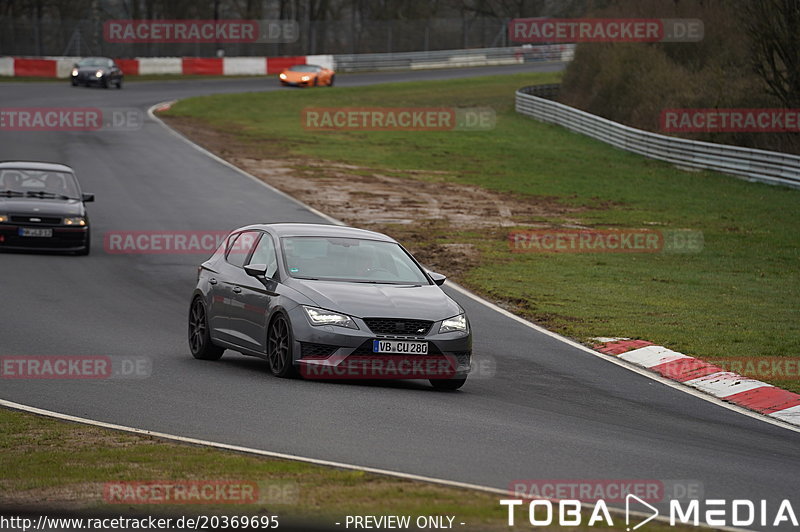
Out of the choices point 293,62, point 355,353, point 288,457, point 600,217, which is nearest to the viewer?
point 288,457

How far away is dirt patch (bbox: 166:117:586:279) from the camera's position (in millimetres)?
26469

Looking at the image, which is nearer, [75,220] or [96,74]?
[75,220]

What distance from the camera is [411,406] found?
1068 cm

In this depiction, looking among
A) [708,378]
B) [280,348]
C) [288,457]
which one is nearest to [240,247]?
[280,348]

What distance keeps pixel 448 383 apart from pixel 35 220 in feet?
42.8

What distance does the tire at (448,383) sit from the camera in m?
12.1

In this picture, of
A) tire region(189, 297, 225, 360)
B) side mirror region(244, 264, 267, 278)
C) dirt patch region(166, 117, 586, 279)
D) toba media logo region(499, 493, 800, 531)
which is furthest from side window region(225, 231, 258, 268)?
dirt patch region(166, 117, 586, 279)

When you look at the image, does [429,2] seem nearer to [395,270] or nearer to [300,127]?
[300,127]

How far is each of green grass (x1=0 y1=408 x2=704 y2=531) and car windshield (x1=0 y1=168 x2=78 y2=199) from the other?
49.8 feet

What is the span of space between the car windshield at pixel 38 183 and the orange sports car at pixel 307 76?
40.5m

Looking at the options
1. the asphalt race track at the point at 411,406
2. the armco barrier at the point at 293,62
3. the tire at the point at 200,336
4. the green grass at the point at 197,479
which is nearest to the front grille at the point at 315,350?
the asphalt race track at the point at 411,406

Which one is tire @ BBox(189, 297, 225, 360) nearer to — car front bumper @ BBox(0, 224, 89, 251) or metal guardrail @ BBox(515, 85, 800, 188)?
car front bumper @ BBox(0, 224, 89, 251)

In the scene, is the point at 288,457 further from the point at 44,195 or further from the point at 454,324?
the point at 44,195

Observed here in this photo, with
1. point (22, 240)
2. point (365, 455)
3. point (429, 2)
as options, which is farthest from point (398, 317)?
point (429, 2)
